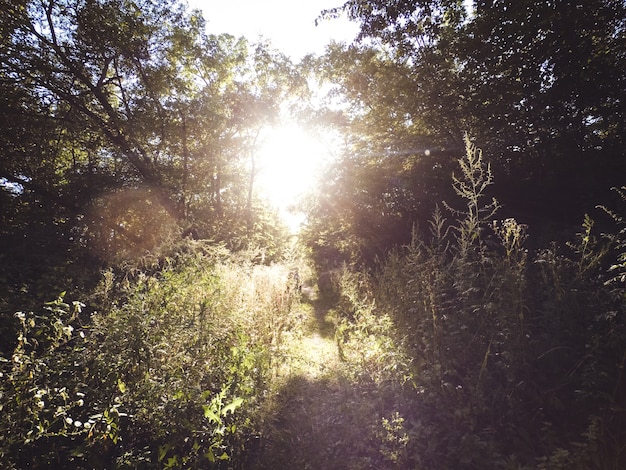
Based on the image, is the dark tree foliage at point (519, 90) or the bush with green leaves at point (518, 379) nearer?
the bush with green leaves at point (518, 379)

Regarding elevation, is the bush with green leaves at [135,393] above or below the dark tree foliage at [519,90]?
below

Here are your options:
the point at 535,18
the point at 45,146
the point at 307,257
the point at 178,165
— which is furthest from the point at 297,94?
the point at 535,18

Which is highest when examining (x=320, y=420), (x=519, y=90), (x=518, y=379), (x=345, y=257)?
(x=519, y=90)

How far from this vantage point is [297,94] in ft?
53.4

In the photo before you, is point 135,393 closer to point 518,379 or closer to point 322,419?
point 322,419

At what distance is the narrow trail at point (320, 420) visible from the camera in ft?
8.99

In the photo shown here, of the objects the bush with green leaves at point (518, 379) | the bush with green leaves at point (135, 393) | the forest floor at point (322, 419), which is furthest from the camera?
the forest floor at point (322, 419)

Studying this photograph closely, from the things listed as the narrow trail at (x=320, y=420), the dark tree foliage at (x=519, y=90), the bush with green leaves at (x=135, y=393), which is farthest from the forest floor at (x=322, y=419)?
the dark tree foliage at (x=519, y=90)

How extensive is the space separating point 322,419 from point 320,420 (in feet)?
0.08

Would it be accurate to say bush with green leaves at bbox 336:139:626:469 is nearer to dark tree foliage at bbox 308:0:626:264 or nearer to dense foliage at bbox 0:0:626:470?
dense foliage at bbox 0:0:626:470

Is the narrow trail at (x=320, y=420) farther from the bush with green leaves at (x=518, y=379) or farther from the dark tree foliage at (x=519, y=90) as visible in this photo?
the dark tree foliage at (x=519, y=90)

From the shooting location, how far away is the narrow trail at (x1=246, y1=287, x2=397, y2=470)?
8.99ft

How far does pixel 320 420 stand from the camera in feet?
10.7

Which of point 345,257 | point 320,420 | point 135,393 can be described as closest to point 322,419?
point 320,420
